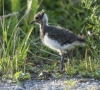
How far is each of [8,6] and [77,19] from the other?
157 centimetres

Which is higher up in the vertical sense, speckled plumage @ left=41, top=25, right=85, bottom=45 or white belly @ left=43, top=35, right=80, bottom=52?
speckled plumage @ left=41, top=25, right=85, bottom=45

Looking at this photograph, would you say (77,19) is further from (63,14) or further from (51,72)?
(51,72)

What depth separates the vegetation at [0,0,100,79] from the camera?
6754mm

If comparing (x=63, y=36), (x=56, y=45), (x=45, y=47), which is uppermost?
(x=63, y=36)

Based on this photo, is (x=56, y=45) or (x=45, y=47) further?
(x=45, y=47)

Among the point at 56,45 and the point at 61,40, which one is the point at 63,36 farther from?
the point at 56,45

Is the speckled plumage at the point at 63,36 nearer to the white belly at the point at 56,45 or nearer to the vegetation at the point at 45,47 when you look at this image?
the white belly at the point at 56,45

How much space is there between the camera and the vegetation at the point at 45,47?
22.2 feet

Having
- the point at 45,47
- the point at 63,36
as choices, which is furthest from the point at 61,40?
the point at 45,47

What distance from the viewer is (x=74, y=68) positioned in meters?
6.88

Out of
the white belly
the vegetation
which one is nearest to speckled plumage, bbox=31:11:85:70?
the white belly

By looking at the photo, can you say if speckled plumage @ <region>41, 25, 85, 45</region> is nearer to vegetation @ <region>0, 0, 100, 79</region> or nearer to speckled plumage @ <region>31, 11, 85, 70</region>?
speckled plumage @ <region>31, 11, 85, 70</region>

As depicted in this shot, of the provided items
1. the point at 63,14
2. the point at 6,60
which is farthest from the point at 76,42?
the point at 63,14

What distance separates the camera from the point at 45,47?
8188 millimetres
